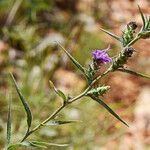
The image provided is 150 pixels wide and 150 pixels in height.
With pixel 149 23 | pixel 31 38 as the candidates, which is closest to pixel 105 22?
pixel 31 38

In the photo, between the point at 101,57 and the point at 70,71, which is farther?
the point at 70,71

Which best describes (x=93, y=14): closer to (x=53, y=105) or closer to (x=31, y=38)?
(x=31, y=38)

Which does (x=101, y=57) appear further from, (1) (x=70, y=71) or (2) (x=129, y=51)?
(1) (x=70, y=71)

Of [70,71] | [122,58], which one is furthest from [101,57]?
[70,71]

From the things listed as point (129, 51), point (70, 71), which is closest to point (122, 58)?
point (129, 51)

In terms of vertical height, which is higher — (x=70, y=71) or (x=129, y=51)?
(x=129, y=51)

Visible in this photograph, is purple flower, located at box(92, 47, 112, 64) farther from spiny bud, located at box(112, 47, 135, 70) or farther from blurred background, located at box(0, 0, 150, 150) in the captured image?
blurred background, located at box(0, 0, 150, 150)

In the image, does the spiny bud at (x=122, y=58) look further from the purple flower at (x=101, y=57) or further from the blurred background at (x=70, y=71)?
the blurred background at (x=70, y=71)

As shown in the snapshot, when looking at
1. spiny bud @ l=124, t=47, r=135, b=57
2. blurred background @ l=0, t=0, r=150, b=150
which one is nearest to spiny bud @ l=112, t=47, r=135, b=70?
spiny bud @ l=124, t=47, r=135, b=57
